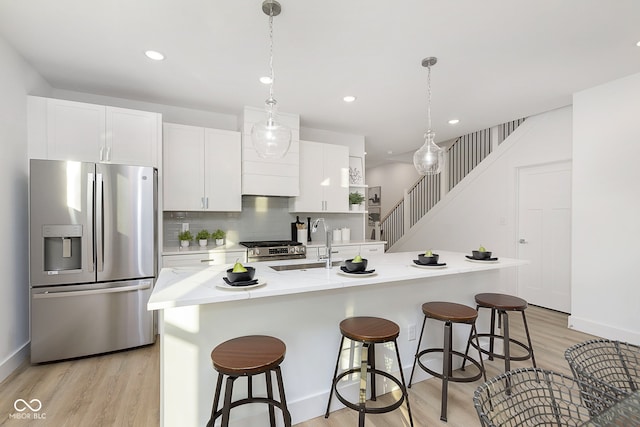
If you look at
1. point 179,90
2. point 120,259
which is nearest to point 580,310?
point 120,259

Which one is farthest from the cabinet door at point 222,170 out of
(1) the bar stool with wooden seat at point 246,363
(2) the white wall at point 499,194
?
(2) the white wall at point 499,194

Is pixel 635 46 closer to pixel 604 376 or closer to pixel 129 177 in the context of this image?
pixel 604 376

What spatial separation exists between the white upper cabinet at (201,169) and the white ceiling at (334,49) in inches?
16.9

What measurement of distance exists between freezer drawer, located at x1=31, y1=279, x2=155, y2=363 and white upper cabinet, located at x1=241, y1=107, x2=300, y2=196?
1.70 meters

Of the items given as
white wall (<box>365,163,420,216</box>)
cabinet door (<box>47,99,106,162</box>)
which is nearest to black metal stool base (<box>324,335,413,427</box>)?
cabinet door (<box>47,99,106,162</box>)

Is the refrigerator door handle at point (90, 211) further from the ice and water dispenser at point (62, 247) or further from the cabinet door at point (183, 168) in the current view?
the cabinet door at point (183, 168)

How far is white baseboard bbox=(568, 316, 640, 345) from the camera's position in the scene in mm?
2998

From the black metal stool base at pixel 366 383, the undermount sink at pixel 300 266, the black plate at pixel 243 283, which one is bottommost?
the black metal stool base at pixel 366 383

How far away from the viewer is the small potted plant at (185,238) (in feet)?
12.2

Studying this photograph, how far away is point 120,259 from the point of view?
288 centimetres

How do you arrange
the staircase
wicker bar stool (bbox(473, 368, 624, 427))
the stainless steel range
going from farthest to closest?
1. the staircase
2. the stainless steel range
3. wicker bar stool (bbox(473, 368, 624, 427))

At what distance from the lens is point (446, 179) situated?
5984 mm

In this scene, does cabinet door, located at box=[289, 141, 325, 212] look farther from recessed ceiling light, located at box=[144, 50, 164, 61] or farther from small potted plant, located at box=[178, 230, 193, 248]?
recessed ceiling light, located at box=[144, 50, 164, 61]

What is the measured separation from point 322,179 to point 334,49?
2.22 m
